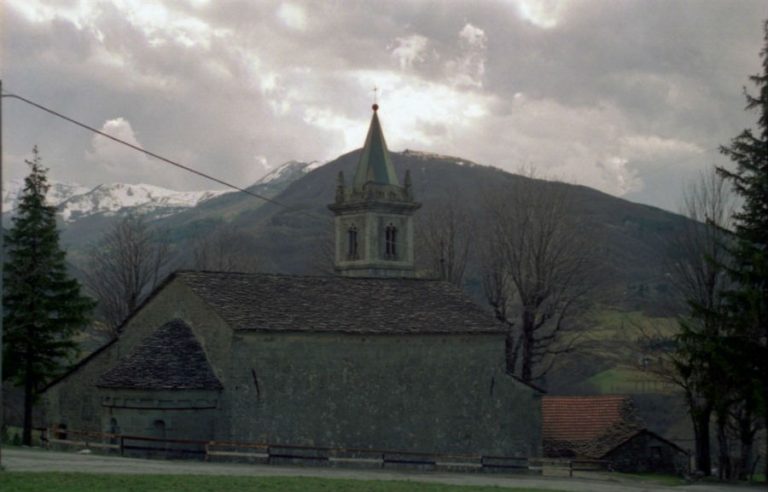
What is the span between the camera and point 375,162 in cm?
6034

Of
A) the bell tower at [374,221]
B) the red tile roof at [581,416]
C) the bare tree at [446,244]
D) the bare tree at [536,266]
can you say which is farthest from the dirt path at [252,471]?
the bare tree at [446,244]

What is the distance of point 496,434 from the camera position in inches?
1570

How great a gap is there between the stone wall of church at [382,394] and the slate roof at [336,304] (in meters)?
0.48

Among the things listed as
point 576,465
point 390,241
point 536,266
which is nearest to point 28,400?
point 576,465

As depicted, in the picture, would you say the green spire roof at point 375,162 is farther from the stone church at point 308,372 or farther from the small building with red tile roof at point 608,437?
the small building with red tile roof at point 608,437

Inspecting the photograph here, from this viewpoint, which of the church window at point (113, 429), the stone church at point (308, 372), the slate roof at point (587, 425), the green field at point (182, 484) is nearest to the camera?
the green field at point (182, 484)

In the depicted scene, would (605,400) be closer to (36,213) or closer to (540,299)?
(540,299)

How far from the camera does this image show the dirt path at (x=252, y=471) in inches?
993

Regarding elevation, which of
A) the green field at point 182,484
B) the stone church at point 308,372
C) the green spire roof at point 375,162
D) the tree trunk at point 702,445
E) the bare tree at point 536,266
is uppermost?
the green spire roof at point 375,162

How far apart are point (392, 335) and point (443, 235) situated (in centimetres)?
2413

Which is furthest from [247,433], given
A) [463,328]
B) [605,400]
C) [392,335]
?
[605,400]

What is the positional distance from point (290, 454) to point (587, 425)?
55.1 feet

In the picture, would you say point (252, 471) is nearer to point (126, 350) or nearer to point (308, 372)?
point (308, 372)

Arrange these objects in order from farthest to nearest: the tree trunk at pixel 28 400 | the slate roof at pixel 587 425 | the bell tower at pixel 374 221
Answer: the bell tower at pixel 374 221, the slate roof at pixel 587 425, the tree trunk at pixel 28 400
